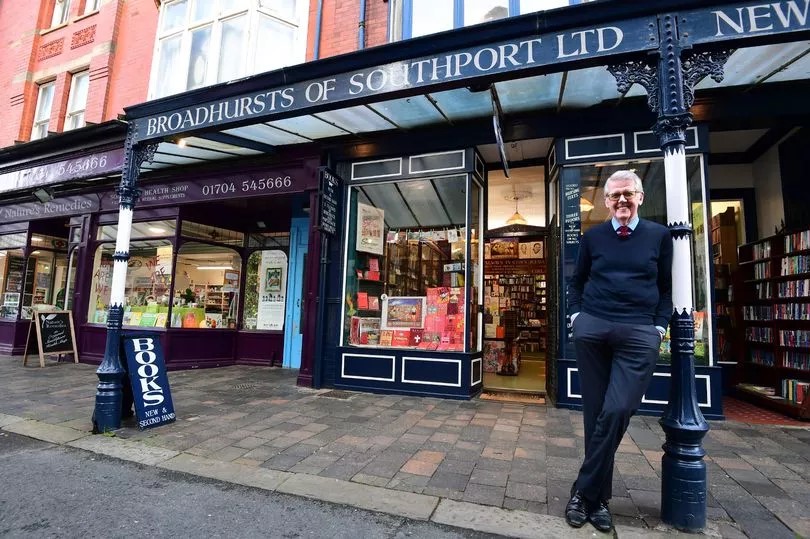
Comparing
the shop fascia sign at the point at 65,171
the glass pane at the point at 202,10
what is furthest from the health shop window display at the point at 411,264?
the glass pane at the point at 202,10

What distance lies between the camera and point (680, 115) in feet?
10.3

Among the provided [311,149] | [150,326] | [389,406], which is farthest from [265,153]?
[389,406]

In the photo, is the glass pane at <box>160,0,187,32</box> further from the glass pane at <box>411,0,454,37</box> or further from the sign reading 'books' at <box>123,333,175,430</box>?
the sign reading 'books' at <box>123,333,175,430</box>

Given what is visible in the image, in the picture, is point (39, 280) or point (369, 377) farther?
point (39, 280)

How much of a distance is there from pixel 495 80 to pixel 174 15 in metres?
7.81

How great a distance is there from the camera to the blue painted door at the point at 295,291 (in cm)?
888

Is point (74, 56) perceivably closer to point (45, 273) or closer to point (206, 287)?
point (45, 273)

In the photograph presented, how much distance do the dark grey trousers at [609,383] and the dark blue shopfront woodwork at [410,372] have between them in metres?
3.39

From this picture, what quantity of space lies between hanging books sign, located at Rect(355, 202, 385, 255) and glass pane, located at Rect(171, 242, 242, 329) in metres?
3.86

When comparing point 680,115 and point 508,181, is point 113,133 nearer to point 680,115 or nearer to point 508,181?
point 508,181

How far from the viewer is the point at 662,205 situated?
5.83 metres

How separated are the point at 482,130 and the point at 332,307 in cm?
363

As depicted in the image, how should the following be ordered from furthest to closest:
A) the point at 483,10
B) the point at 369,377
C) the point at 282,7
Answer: the point at 282,7 < the point at 369,377 < the point at 483,10

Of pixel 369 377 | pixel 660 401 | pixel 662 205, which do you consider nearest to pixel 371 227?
pixel 369 377
